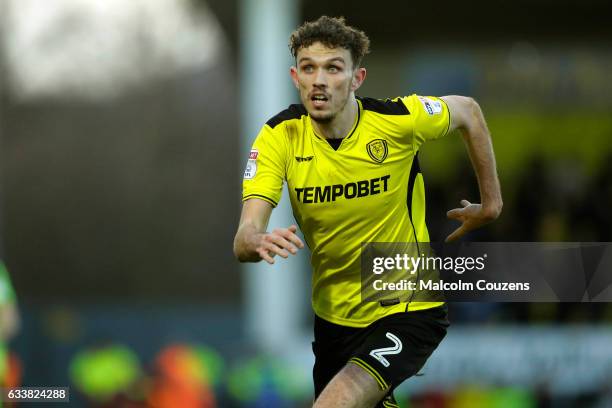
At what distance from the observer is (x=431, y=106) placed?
6.69 m

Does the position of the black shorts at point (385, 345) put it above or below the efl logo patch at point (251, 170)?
below

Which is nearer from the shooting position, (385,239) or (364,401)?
(364,401)

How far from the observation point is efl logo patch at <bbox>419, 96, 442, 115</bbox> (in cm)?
667

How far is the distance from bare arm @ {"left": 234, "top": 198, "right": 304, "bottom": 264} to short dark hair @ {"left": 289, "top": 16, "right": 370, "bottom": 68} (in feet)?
2.86

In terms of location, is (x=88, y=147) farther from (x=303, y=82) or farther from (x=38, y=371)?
(x=303, y=82)

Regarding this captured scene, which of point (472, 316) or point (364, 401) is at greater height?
point (364, 401)

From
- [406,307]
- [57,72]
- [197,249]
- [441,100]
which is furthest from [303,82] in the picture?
[57,72]

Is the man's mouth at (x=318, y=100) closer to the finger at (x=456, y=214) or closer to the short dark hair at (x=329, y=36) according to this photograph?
the short dark hair at (x=329, y=36)

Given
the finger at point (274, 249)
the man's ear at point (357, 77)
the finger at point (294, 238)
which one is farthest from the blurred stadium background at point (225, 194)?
the finger at point (294, 238)

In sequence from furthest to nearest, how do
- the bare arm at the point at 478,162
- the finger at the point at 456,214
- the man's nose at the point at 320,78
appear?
the finger at the point at 456,214
the bare arm at the point at 478,162
the man's nose at the point at 320,78

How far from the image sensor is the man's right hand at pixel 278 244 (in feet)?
18.4

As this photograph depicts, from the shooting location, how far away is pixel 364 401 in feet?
20.4

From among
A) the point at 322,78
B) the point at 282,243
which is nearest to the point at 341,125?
the point at 322,78

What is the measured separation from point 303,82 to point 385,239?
3.20ft
